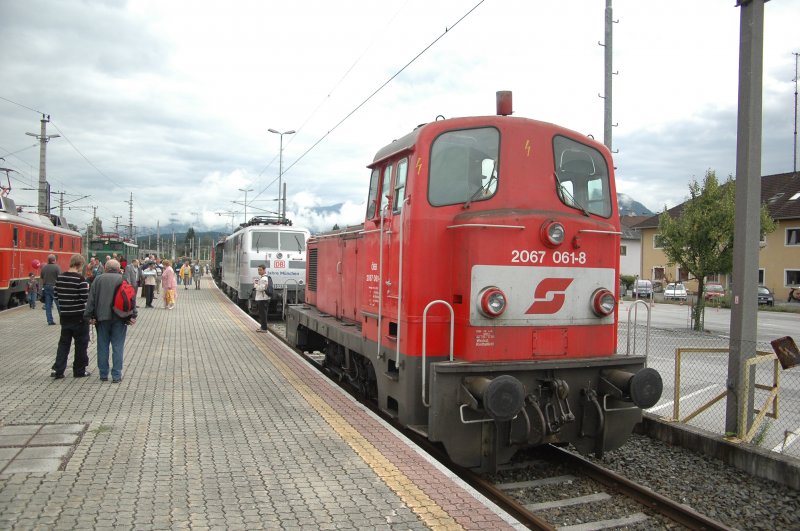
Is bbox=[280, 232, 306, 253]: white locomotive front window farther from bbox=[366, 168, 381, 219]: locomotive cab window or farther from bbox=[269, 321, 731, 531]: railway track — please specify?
bbox=[269, 321, 731, 531]: railway track

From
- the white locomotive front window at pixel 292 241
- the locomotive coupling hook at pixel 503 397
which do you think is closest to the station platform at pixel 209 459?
the locomotive coupling hook at pixel 503 397

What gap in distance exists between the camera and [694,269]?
70.1 feet

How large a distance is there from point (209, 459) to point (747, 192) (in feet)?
20.8

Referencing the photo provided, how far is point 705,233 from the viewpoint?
20859mm

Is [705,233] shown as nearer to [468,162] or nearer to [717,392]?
[717,392]

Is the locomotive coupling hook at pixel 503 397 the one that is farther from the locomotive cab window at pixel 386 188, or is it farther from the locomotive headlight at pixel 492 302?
the locomotive cab window at pixel 386 188

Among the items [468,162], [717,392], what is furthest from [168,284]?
[468,162]

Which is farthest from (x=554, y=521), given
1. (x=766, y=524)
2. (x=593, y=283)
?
(x=593, y=283)

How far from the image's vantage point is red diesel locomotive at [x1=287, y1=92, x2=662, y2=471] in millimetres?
5465

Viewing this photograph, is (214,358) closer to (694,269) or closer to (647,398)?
(647,398)

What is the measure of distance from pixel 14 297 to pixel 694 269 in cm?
2345

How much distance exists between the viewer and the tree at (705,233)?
20609 millimetres

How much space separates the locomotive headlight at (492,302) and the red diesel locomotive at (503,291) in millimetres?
11

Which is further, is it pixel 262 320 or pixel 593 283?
pixel 262 320
